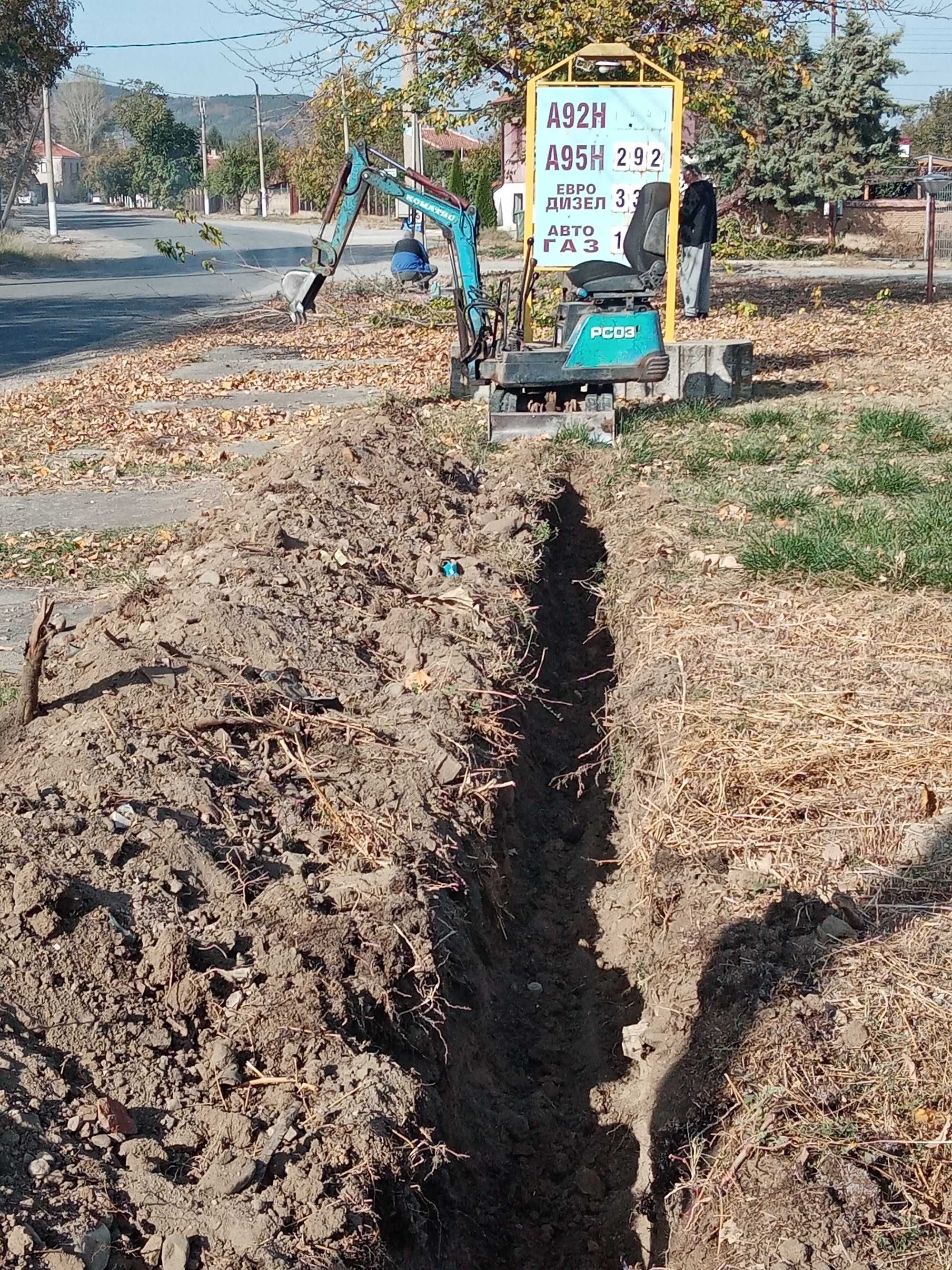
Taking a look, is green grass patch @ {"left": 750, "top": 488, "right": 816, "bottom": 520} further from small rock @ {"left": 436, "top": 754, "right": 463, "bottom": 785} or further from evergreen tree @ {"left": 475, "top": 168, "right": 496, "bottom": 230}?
evergreen tree @ {"left": 475, "top": 168, "right": 496, "bottom": 230}

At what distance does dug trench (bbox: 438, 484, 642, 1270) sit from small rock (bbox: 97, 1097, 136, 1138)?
870mm

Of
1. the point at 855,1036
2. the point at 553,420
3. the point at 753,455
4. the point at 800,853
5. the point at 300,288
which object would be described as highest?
the point at 300,288

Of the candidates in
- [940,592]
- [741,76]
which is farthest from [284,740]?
[741,76]

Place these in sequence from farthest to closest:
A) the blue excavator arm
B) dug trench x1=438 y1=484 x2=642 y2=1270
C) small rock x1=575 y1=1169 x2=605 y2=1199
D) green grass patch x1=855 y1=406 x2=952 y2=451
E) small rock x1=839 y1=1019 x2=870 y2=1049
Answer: the blue excavator arm
green grass patch x1=855 y1=406 x2=952 y2=451
small rock x1=575 y1=1169 x2=605 y2=1199
dug trench x1=438 y1=484 x2=642 y2=1270
small rock x1=839 y1=1019 x2=870 y2=1049

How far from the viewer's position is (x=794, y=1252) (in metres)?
2.90

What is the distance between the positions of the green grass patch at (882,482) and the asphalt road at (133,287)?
329 inches

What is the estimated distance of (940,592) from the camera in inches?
255

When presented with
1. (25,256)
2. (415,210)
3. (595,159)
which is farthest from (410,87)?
(25,256)

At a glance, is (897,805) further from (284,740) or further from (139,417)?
(139,417)

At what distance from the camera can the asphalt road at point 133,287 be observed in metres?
20.2

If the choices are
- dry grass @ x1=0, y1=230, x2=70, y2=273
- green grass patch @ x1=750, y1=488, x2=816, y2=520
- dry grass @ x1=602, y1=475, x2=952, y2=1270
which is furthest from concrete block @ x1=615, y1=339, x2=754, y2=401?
dry grass @ x1=0, y1=230, x2=70, y2=273

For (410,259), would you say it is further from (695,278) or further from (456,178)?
(456,178)

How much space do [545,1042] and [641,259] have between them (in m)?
9.09

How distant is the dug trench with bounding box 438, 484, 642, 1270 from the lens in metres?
3.59
